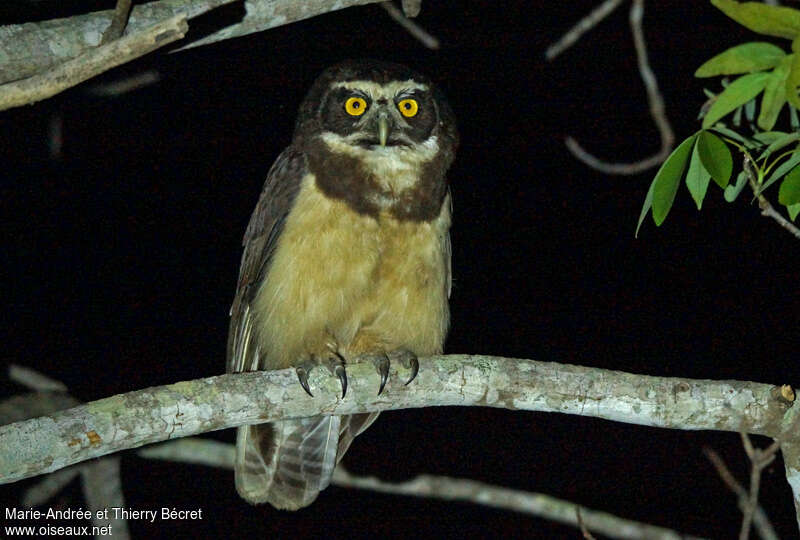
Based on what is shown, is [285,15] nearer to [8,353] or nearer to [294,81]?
[294,81]

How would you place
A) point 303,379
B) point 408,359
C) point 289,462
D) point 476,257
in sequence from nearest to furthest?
1. point 303,379
2. point 408,359
3. point 289,462
4. point 476,257

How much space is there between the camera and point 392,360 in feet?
11.4

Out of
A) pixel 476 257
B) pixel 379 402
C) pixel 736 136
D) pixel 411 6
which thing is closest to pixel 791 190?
pixel 736 136

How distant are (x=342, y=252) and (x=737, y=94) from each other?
5.67 ft

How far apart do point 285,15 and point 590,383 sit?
1.70 m

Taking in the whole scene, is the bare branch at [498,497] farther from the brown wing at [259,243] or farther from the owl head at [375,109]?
the owl head at [375,109]

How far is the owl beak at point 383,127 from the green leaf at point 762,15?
6.24 ft

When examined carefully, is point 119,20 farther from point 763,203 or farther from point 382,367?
point 763,203

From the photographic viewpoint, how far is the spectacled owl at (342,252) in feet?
11.8

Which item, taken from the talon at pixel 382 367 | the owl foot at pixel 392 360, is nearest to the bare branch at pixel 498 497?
the owl foot at pixel 392 360

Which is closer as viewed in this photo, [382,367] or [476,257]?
[382,367]

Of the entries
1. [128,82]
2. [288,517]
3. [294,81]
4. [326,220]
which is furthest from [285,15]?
[288,517]

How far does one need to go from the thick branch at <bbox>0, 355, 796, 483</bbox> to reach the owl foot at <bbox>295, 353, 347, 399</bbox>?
2cm

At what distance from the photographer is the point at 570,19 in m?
6.28
